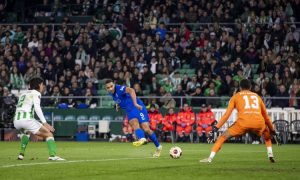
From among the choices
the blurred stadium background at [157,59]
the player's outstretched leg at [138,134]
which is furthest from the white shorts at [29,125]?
the blurred stadium background at [157,59]

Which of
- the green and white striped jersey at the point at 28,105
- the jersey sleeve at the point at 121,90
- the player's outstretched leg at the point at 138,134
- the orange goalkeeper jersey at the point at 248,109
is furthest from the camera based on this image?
the jersey sleeve at the point at 121,90

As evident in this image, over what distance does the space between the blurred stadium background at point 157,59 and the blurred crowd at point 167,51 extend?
0.05 meters

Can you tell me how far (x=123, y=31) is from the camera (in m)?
40.3

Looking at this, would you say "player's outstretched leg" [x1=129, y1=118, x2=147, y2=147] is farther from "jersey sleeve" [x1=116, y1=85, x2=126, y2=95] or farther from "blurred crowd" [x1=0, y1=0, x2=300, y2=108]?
"blurred crowd" [x1=0, y1=0, x2=300, y2=108]

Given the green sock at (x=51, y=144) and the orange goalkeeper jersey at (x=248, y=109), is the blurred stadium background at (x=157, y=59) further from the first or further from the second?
the green sock at (x=51, y=144)

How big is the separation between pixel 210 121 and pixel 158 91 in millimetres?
3260

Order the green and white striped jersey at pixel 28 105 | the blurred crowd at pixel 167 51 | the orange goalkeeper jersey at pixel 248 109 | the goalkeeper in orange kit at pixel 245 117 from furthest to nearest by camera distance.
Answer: the blurred crowd at pixel 167 51, the green and white striped jersey at pixel 28 105, the orange goalkeeper jersey at pixel 248 109, the goalkeeper in orange kit at pixel 245 117

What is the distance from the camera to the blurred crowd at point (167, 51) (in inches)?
1382

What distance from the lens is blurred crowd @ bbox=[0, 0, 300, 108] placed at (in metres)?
35.1

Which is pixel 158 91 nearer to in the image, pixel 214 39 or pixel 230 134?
pixel 214 39

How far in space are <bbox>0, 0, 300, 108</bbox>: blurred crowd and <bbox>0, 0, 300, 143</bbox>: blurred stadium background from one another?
0.05 meters

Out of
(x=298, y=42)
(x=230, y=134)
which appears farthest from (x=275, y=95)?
(x=230, y=134)

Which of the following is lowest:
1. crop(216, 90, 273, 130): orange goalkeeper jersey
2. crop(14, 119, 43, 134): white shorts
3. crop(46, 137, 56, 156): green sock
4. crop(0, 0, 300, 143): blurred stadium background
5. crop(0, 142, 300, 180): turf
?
crop(0, 142, 300, 180): turf

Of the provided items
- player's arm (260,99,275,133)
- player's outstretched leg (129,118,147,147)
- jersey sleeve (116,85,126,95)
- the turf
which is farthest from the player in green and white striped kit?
player's arm (260,99,275,133)
